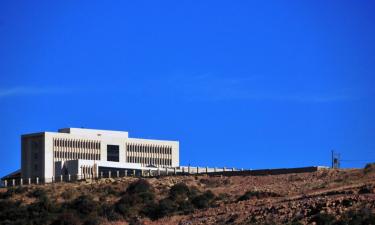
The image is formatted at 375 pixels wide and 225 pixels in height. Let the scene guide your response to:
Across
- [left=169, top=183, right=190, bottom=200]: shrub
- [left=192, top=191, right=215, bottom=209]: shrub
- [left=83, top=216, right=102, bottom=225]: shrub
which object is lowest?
[left=83, top=216, right=102, bottom=225]: shrub

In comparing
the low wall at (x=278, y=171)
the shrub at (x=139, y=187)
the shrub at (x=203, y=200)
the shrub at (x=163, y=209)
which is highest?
the low wall at (x=278, y=171)

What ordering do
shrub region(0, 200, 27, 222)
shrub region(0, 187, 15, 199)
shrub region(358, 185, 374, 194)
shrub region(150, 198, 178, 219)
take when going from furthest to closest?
shrub region(0, 187, 15, 199) < shrub region(0, 200, 27, 222) < shrub region(150, 198, 178, 219) < shrub region(358, 185, 374, 194)

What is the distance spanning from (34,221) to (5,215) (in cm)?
577

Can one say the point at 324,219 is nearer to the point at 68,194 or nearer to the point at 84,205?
the point at 84,205

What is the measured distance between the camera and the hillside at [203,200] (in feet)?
258

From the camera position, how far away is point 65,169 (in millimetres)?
187875

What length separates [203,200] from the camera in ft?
329

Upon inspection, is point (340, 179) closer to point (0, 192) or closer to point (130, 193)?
point (130, 193)

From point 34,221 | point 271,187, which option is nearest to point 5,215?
point 34,221

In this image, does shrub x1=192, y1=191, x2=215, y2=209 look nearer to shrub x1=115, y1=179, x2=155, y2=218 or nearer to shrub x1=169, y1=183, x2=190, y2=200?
shrub x1=169, y1=183, x2=190, y2=200

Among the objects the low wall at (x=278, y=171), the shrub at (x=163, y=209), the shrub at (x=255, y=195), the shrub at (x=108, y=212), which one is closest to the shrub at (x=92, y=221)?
the shrub at (x=108, y=212)

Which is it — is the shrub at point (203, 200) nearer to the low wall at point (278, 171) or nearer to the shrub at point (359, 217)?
the low wall at point (278, 171)

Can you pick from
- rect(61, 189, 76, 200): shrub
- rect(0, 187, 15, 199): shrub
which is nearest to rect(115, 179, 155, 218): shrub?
rect(61, 189, 76, 200): shrub

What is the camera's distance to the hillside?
78562 millimetres
